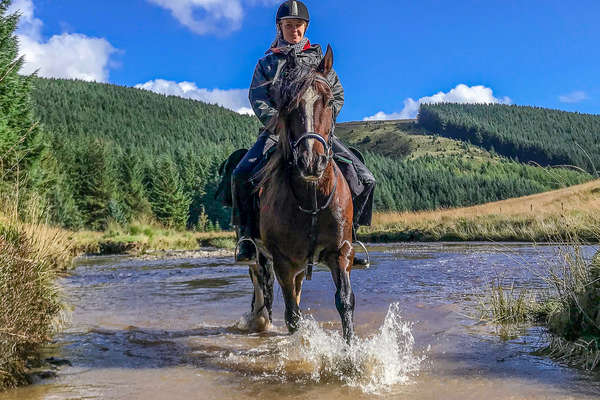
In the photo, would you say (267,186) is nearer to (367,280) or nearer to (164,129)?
(367,280)

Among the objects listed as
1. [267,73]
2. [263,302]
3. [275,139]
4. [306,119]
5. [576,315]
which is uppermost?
[267,73]

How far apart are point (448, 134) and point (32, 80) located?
17821cm

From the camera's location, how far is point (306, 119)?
4500 mm

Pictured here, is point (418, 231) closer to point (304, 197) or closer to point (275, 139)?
point (275, 139)

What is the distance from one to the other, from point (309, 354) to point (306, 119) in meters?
2.73

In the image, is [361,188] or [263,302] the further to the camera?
[263,302]

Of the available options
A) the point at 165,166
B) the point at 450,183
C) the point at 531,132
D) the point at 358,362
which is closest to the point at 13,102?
the point at 358,362

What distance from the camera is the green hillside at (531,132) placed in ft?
474

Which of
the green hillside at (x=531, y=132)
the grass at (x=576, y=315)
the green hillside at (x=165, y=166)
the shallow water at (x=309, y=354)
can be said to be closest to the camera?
the shallow water at (x=309, y=354)

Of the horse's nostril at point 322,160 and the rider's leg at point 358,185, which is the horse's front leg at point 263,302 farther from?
the horse's nostril at point 322,160

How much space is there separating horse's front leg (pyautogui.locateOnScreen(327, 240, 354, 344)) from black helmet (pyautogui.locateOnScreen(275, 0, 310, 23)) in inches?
117

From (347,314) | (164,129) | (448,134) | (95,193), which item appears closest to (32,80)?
(95,193)

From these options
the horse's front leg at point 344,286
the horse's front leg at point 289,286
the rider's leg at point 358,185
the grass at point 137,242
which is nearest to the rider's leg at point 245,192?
the rider's leg at point 358,185

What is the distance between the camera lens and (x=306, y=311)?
9031 millimetres
